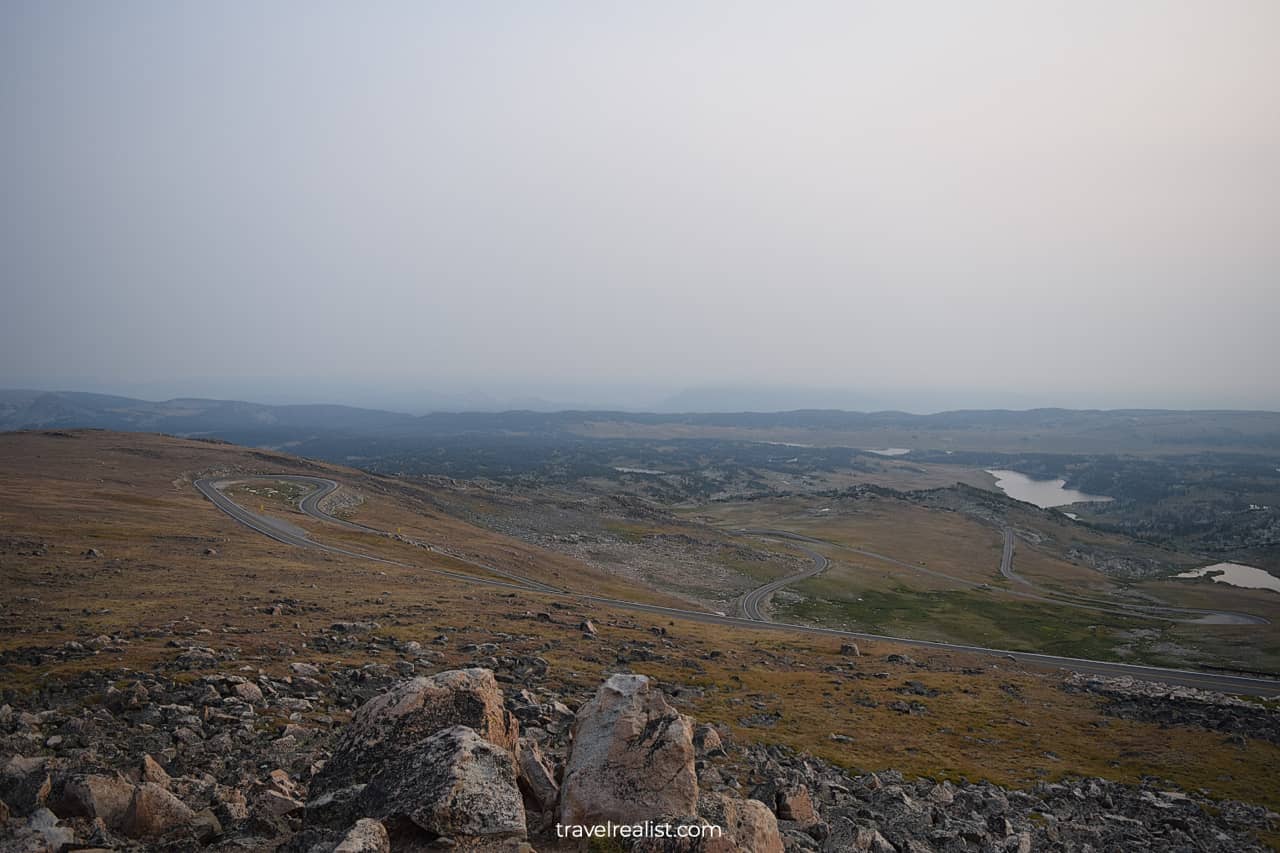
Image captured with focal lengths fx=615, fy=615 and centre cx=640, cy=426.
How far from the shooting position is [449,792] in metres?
13.7

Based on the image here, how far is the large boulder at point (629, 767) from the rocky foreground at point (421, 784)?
0.14 feet

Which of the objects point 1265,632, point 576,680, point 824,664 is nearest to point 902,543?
point 1265,632

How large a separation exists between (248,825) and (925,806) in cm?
2499

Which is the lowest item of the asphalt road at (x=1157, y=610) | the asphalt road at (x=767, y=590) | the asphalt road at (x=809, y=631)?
the asphalt road at (x=1157, y=610)

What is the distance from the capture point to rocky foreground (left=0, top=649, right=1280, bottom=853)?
14.0 m

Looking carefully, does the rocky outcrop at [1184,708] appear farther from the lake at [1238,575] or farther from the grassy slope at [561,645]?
the lake at [1238,575]

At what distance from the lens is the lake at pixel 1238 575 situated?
150500 mm

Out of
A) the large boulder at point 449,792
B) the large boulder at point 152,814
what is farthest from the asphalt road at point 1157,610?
the large boulder at point 152,814

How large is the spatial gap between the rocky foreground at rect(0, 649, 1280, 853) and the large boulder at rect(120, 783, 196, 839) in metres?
0.04

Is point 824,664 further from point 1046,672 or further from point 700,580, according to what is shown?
point 700,580

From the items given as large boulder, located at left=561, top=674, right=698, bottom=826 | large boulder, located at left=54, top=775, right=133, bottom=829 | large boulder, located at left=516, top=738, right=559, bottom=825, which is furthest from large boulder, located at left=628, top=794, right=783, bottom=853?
large boulder, located at left=54, top=775, right=133, bottom=829

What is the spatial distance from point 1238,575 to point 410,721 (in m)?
221

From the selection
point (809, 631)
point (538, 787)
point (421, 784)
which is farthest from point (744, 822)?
point (809, 631)

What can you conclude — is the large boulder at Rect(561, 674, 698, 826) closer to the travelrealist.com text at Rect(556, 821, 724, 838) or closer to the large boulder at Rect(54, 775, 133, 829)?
the travelrealist.com text at Rect(556, 821, 724, 838)
